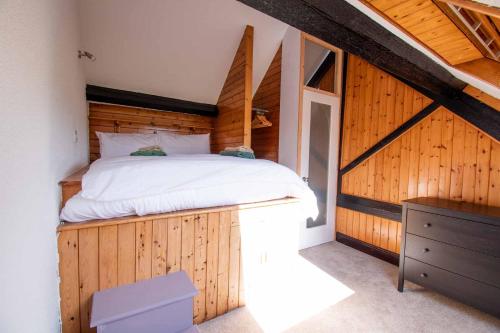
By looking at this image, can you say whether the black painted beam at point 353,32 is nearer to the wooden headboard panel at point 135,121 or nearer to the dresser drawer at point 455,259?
the dresser drawer at point 455,259

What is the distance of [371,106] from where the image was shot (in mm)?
2785

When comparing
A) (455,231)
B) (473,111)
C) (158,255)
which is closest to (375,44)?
(473,111)

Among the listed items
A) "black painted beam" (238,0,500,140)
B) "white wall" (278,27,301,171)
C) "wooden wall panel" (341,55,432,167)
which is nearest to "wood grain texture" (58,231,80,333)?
"black painted beam" (238,0,500,140)

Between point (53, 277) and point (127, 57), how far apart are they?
99.4 inches

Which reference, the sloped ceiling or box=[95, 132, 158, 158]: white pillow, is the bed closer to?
box=[95, 132, 158, 158]: white pillow

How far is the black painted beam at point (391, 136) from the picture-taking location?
89.6 inches

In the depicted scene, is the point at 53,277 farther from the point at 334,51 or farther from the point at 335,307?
the point at 334,51

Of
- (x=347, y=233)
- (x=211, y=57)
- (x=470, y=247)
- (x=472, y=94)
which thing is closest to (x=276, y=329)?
(x=470, y=247)

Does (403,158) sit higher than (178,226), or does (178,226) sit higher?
(403,158)

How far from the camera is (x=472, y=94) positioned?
1.97 metres

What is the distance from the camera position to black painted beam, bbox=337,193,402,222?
255 cm

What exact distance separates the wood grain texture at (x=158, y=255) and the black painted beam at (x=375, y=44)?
121 cm

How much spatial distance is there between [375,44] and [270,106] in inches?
78.1

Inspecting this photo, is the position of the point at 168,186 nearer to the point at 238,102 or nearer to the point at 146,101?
the point at 238,102
